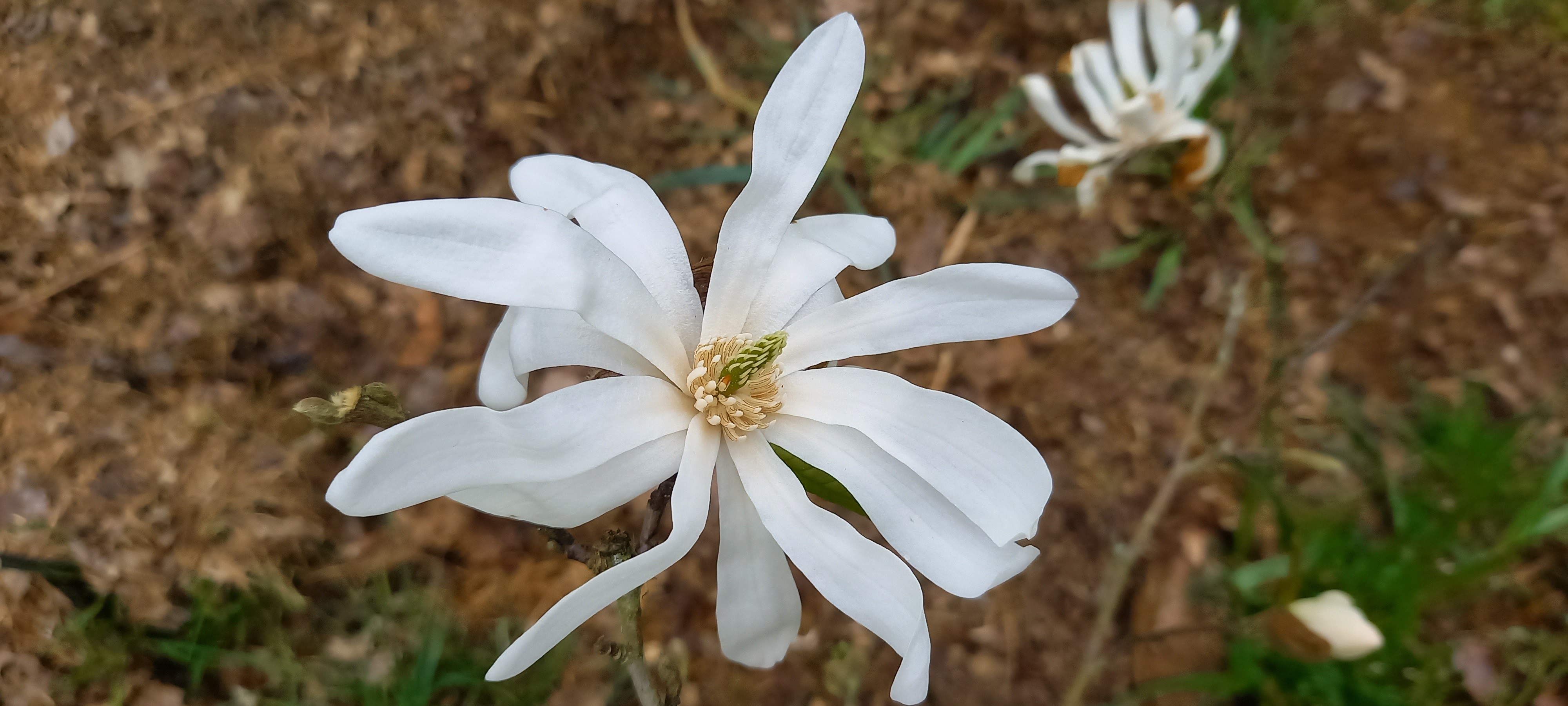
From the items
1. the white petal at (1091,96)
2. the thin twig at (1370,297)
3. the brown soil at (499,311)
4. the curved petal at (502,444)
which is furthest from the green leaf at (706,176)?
the thin twig at (1370,297)

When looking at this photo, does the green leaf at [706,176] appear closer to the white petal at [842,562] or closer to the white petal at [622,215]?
the white petal at [622,215]

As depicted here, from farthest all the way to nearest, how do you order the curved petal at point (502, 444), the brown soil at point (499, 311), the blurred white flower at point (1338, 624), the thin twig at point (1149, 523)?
the thin twig at point (1149, 523) → the brown soil at point (499, 311) → the blurred white flower at point (1338, 624) → the curved petal at point (502, 444)

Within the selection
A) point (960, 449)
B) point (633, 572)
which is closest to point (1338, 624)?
point (960, 449)

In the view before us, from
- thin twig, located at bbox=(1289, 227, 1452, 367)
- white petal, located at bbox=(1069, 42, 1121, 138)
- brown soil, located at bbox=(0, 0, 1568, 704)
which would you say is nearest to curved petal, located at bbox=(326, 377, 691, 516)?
brown soil, located at bbox=(0, 0, 1568, 704)

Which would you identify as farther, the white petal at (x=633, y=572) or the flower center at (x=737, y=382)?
the flower center at (x=737, y=382)

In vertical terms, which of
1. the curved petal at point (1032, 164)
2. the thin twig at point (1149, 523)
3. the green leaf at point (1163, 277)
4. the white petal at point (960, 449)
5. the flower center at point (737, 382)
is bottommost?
the thin twig at point (1149, 523)

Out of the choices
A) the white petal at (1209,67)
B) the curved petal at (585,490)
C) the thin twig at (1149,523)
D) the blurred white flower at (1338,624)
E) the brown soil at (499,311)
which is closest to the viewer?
the curved petal at (585,490)
